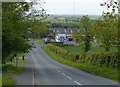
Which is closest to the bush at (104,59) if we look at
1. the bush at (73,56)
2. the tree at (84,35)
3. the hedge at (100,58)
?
Result: the hedge at (100,58)

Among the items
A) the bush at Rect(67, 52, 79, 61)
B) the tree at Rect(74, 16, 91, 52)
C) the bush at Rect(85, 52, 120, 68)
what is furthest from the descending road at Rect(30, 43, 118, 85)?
the tree at Rect(74, 16, 91, 52)

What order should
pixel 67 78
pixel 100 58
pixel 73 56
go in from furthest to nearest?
1. pixel 73 56
2. pixel 100 58
3. pixel 67 78

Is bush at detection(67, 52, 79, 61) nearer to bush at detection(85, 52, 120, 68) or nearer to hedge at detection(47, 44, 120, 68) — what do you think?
hedge at detection(47, 44, 120, 68)

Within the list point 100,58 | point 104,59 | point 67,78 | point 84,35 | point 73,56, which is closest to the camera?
point 67,78

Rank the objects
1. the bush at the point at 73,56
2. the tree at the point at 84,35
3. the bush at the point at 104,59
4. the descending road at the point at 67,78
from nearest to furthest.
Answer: the descending road at the point at 67,78
the bush at the point at 104,59
the bush at the point at 73,56
the tree at the point at 84,35

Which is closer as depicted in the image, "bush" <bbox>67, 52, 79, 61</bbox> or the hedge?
the hedge

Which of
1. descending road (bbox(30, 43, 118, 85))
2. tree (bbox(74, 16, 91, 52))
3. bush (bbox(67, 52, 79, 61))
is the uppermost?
tree (bbox(74, 16, 91, 52))

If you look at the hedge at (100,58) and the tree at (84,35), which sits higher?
the tree at (84,35)

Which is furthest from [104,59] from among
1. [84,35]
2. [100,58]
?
[84,35]

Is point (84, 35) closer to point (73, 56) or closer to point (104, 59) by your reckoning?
point (73, 56)

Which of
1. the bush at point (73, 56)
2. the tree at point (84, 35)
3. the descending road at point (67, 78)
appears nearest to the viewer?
the descending road at point (67, 78)

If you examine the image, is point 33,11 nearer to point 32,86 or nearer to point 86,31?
point 32,86

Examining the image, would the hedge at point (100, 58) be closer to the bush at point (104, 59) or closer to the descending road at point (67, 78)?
the bush at point (104, 59)

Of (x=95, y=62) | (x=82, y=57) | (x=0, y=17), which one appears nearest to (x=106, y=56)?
(x=95, y=62)
